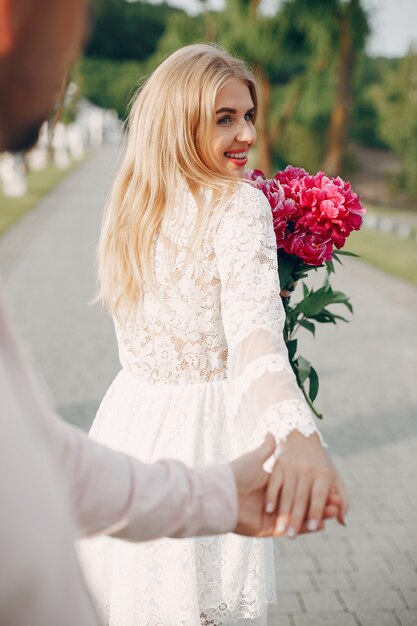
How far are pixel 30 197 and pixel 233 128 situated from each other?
68.8 feet

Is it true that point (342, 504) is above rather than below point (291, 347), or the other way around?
above

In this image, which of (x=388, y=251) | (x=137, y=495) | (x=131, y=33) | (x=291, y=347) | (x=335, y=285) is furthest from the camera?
(x=131, y=33)

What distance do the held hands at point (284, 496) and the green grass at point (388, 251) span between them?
934 centimetres

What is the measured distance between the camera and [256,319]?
1.66 meters

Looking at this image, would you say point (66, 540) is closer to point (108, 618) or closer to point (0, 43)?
point (0, 43)

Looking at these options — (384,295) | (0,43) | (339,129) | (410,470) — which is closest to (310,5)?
(339,129)

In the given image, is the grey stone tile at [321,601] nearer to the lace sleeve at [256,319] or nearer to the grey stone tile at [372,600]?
the grey stone tile at [372,600]

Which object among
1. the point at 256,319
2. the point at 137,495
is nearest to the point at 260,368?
the point at 256,319

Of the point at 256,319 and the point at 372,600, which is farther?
the point at 372,600

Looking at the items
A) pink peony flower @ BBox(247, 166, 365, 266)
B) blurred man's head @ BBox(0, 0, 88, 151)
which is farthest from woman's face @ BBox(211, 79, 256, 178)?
blurred man's head @ BBox(0, 0, 88, 151)

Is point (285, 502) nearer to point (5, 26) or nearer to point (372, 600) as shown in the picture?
point (5, 26)

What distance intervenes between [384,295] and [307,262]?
325 inches

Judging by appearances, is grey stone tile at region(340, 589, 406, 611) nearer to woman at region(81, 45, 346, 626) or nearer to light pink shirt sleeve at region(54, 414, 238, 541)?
woman at region(81, 45, 346, 626)

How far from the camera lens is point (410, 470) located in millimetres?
4770
